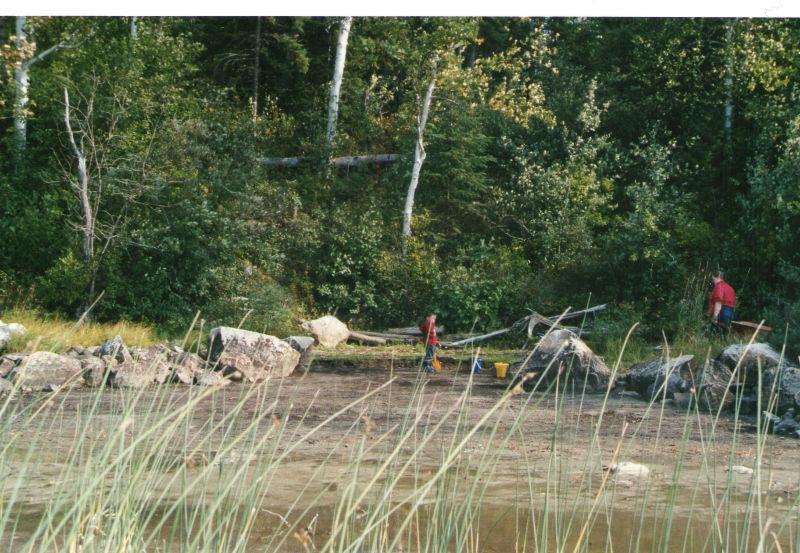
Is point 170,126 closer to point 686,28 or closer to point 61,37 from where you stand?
point 61,37

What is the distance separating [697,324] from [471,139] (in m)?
6.84

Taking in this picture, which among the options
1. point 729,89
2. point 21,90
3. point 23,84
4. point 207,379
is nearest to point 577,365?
point 207,379

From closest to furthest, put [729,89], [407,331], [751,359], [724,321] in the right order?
[751,359], [724,321], [407,331], [729,89]

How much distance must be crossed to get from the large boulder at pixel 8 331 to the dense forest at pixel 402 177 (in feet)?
9.21

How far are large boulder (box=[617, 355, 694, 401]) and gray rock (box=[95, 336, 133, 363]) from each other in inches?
221

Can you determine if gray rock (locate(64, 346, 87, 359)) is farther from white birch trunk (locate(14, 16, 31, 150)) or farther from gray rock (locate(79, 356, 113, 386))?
white birch trunk (locate(14, 16, 31, 150))

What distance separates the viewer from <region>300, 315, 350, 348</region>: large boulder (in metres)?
15.9

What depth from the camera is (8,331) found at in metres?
12.5

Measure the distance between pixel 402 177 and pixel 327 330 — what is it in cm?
488

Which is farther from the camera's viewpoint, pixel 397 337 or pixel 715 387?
pixel 397 337

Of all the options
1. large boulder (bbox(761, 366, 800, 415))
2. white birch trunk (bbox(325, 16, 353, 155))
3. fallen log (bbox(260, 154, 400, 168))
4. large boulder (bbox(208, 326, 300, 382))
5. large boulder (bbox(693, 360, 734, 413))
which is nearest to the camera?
large boulder (bbox(761, 366, 800, 415))

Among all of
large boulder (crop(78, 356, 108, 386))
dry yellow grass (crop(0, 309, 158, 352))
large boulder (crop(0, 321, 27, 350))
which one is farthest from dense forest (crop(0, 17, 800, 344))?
large boulder (crop(78, 356, 108, 386))

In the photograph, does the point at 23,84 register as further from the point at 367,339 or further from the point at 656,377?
the point at 656,377

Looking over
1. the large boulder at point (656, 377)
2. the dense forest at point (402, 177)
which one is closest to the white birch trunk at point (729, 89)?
the dense forest at point (402, 177)
